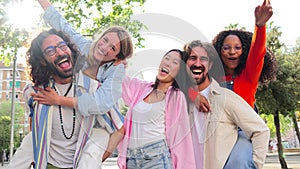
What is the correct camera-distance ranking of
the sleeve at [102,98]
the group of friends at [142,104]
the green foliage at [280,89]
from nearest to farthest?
the sleeve at [102,98] < the group of friends at [142,104] < the green foliage at [280,89]

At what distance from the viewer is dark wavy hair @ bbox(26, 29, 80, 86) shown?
134 inches

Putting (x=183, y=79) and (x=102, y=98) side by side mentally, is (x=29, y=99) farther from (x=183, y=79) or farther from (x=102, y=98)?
(x=183, y=79)

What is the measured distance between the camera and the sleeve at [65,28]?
12.0 feet

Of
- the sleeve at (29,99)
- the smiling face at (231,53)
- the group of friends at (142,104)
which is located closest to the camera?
the group of friends at (142,104)

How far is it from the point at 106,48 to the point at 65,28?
25.5 inches

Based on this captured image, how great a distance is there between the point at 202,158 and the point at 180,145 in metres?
0.23

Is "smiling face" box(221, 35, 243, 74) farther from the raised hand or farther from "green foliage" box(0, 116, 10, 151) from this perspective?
"green foliage" box(0, 116, 10, 151)

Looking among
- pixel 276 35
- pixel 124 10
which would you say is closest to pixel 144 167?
pixel 124 10

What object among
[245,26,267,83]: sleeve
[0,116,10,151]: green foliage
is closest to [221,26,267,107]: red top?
[245,26,267,83]: sleeve

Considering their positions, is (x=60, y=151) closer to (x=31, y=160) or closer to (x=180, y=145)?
(x=31, y=160)

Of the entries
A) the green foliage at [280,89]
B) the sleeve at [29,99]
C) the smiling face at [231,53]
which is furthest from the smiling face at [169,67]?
the green foliage at [280,89]

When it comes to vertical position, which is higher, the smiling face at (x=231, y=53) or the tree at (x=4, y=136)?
the smiling face at (x=231, y=53)

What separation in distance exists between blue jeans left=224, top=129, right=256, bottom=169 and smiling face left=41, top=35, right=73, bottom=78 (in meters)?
1.44

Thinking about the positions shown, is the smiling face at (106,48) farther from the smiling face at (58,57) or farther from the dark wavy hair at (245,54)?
the dark wavy hair at (245,54)
